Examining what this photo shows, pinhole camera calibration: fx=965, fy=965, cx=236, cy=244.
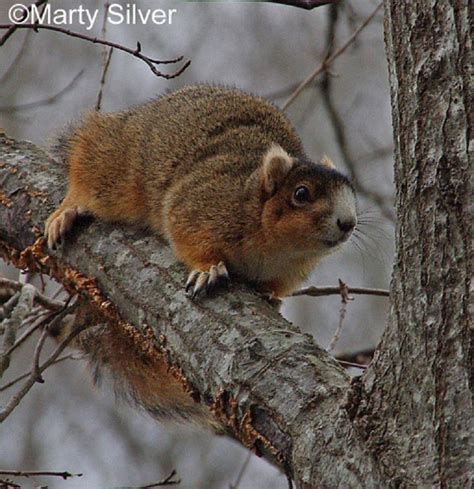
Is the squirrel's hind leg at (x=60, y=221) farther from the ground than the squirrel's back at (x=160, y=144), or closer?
closer

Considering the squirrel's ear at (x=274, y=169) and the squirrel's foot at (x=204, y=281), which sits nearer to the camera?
the squirrel's foot at (x=204, y=281)

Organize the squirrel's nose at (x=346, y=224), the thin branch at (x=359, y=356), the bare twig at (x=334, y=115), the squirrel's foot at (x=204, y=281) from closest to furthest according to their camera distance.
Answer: the squirrel's foot at (x=204, y=281), the squirrel's nose at (x=346, y=224), the thin branch at (x=359, y=356), the bare twig at (x=334, y=115)

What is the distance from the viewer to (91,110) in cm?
393

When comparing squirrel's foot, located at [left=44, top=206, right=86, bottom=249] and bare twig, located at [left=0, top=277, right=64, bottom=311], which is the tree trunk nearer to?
squirrel's foot, located at [left=44, top=206, right=86, bottom=249]

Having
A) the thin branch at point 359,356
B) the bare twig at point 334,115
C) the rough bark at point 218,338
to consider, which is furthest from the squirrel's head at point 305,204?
the bare twig at point 334,115

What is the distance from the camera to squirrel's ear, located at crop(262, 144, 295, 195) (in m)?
3.30

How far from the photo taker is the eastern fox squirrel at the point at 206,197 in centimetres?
323

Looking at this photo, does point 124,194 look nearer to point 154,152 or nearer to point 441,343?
point 154,152

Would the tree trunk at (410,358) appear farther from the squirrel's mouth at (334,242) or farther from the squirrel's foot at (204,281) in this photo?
the squirrel's mouth at (334,242)

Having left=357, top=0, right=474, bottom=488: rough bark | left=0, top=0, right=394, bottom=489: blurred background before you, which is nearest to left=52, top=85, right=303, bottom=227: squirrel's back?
left=357, top=0, right=474, bottom=488: rough bark

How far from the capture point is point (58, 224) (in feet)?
10.3

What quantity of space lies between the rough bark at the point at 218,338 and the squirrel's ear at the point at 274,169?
1.50 feet

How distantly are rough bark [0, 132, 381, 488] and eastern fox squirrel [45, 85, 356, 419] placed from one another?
0.13 m

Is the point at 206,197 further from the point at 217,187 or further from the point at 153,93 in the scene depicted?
the point at 153,93
